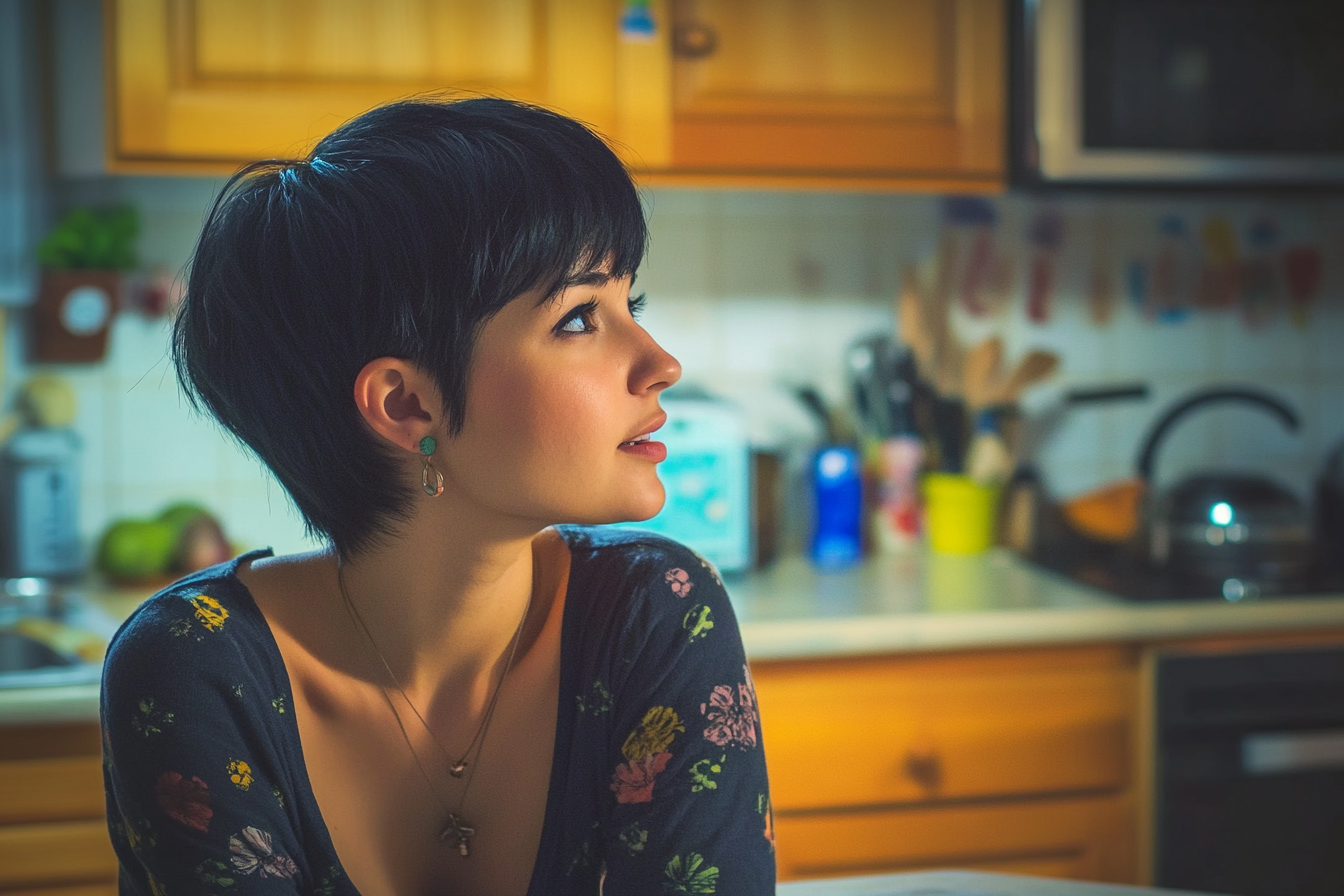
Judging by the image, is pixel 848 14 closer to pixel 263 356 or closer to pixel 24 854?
pixel 263 356

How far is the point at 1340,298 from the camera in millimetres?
2414

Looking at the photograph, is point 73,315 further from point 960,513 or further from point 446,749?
Result: point 960,513

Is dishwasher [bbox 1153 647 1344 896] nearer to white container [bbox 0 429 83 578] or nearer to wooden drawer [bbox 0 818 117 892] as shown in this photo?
wooden drawer [bbox 0 818 117 892]

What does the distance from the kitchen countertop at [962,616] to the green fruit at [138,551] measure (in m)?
0.04

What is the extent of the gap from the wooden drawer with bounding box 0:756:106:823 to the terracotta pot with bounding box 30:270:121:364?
77cm

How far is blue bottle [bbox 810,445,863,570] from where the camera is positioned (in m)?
2.13

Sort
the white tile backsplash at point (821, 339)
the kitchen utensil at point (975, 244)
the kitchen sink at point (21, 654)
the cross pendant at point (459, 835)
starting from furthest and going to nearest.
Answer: the kitchen utensil at point (975, 244), the white tile backsplash at point (821, 339), the kitchen sink at point (21, 654), the cross pendant at point (459, 835)

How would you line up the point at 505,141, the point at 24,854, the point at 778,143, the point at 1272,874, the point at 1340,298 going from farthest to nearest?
the point at 1340,298 < the point at 778,143 < the point at 1272,874 < the point at 24,854 < the point at 505,141

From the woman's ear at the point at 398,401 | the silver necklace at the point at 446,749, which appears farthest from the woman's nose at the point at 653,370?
the silver necklace at the point at 446,749

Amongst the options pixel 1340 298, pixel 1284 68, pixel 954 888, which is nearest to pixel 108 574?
pixel 954 888

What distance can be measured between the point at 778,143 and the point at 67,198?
3.79 ft

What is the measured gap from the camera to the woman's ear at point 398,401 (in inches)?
33.8

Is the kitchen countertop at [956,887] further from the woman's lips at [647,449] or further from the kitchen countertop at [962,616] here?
the kitchen countertop at [962,616]

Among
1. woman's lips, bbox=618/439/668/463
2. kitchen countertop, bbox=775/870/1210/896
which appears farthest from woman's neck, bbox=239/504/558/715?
kitchen countertop, bbox=775/870/1210/896
